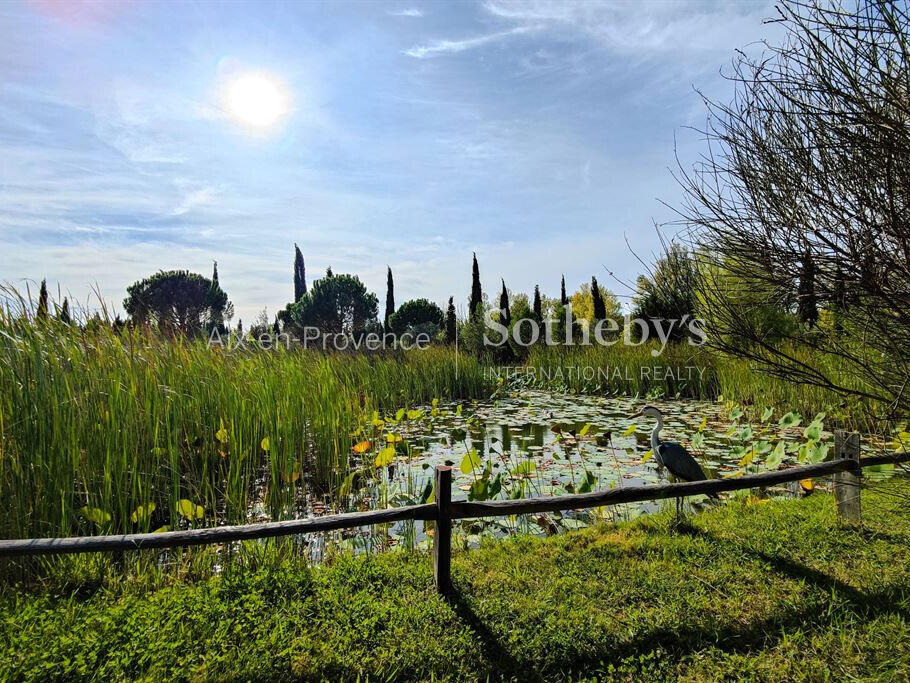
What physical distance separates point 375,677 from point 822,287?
10.2 feet

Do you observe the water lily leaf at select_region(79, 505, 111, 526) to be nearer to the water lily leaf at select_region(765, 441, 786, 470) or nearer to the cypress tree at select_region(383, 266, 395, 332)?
the water lily leaf at select_region(765, 441, 786, 470)

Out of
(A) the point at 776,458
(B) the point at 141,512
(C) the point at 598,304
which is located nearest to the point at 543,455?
(A) the point at 776,458

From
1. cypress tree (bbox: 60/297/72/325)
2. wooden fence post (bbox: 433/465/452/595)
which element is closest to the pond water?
wooden fence post (bbox: 433/465/452/595)

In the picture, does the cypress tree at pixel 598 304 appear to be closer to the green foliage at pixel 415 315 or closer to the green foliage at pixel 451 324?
the green foliage at pixel 451 324

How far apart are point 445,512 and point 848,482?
309 cm

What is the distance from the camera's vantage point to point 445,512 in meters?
2.69

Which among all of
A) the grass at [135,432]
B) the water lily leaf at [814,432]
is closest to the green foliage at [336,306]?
the grass at [135,432]

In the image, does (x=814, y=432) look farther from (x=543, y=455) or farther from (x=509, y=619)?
(x=509, y=619)

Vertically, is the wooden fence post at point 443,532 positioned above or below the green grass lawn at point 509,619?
above

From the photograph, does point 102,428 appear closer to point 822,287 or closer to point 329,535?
point 329,535

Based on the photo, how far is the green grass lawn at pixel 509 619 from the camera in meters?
2.14

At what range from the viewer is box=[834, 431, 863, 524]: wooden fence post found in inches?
132

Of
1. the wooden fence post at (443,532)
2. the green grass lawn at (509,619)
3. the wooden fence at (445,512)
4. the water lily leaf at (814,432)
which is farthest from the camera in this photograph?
the water lily leaf at (814,432)

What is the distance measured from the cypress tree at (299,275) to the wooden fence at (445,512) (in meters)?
42.6
